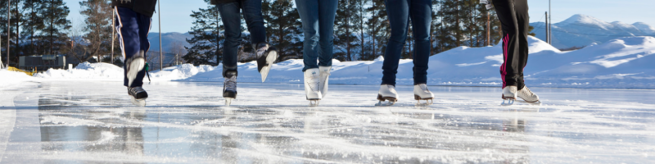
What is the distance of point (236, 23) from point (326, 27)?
0.67 metres

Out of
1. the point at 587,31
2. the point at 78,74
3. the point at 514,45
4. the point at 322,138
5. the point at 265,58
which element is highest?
the point at 587,31

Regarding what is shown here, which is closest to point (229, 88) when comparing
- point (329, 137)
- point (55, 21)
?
point (329, 137)

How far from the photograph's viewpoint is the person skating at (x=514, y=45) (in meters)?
3.42

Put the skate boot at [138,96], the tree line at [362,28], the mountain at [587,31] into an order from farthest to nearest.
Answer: the mountain at [587,31] → the tree line at [362,28] → the skate boot at [138,96]

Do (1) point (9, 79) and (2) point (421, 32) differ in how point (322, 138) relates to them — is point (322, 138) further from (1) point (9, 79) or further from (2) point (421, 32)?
(1) point (9, 79)

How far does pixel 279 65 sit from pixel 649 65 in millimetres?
10592

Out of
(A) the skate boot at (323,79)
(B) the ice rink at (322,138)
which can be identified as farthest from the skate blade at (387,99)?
(B) the ice rink at (322,138)

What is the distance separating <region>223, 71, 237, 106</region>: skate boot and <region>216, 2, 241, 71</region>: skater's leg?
0.23 ft

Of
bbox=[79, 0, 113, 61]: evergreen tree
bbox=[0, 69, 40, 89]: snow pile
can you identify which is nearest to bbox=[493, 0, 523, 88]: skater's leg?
bbox=[0, 69, 40, 89]: snow pile

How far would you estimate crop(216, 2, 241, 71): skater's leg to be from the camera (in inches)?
139

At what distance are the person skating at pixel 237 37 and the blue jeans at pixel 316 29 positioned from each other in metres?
0.28

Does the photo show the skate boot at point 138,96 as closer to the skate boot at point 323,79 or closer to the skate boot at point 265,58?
the skate boot at point 265,58

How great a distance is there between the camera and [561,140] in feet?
5.70

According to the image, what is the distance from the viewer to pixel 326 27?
3.61 metres
